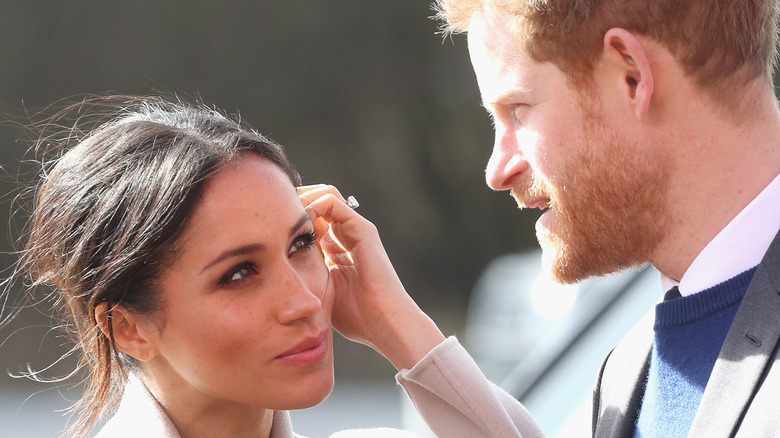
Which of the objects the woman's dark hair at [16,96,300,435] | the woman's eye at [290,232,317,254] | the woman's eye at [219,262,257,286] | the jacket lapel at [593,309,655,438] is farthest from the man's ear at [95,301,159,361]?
the jacket lapel at [593,309,655,438]

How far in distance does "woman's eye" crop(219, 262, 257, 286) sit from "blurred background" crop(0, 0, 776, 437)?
3.88m

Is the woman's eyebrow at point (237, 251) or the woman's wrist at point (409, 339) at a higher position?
the woman's eyebrow at point (237, 251)

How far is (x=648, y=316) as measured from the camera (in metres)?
1.98

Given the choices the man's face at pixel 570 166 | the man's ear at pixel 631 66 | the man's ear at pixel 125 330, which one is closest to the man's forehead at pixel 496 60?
the man's face at pixel 570 166

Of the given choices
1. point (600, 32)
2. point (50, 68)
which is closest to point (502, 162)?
point (600, 32)

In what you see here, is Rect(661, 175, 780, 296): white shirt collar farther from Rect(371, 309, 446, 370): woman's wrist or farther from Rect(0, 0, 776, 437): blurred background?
Rect(0, 0, 776, 437): blurred background

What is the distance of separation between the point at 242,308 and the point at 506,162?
0.65 meters

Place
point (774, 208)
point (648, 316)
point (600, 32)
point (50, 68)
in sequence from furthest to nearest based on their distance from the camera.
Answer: point (50, 68)
point (648, 316)
point (600, 32)
point (774, 208)

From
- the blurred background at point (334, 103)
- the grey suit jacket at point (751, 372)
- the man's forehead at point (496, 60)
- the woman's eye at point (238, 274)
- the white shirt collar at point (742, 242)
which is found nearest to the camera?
the grey suit jacket at point (751, 372)

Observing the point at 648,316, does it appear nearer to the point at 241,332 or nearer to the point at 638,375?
the point at 638,375

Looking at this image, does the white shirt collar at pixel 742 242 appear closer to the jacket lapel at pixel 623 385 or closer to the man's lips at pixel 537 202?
the jacket lapel at pixel 623 385

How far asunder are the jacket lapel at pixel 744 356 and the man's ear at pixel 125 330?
1.05 meters

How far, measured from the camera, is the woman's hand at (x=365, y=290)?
2.01 m

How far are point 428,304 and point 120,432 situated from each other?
4.95m
